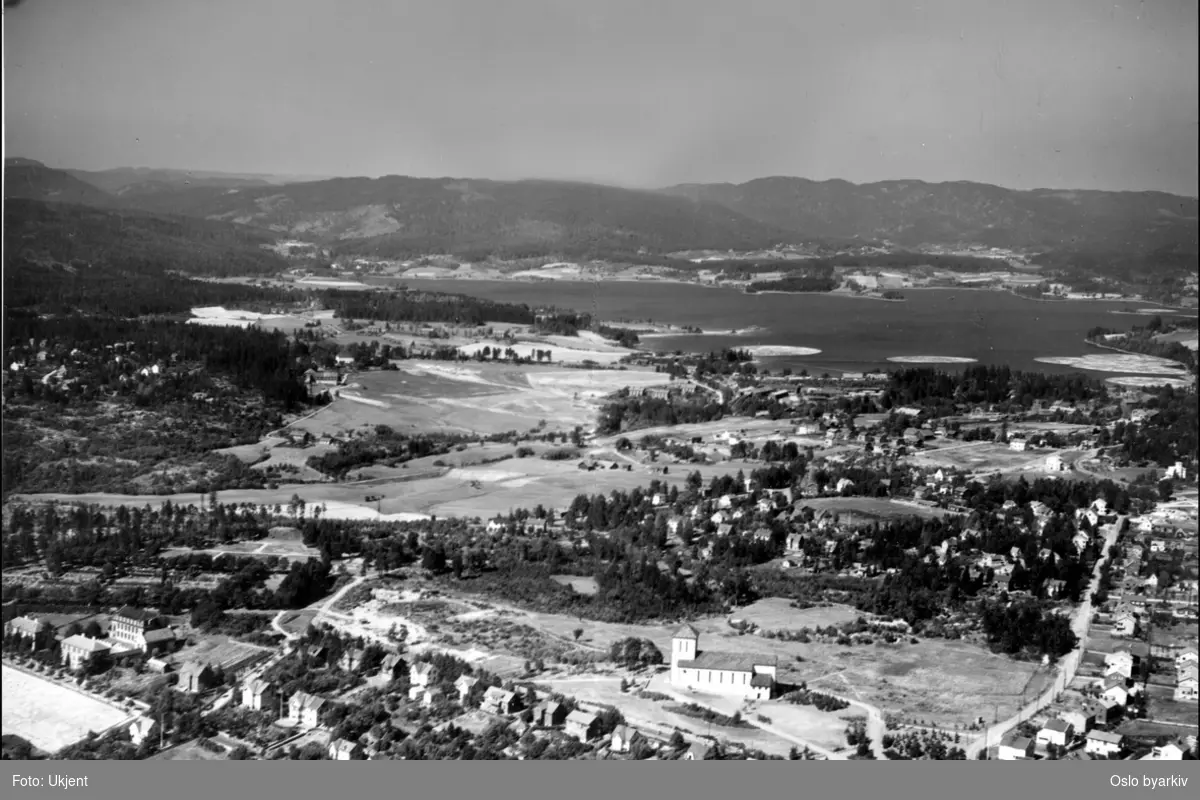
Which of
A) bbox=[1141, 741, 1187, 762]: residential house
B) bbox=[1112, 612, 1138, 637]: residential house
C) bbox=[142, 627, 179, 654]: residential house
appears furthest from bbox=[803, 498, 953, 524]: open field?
→ bbox=[142, 627, 179, 654]: residential house

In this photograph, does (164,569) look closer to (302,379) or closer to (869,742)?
(302,379)

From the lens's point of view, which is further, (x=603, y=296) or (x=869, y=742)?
(x=603, y=296)

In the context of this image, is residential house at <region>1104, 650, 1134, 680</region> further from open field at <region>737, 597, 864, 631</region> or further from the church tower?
the church tower

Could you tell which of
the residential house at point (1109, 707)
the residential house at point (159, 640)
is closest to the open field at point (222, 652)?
the residential house at point (159, 640)

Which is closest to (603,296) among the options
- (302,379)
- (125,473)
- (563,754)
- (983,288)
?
(302,379)

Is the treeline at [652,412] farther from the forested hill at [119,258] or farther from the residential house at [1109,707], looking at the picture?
the residential house at [1109,707]

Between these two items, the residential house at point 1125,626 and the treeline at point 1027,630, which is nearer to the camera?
the treeline at point 1027,630
